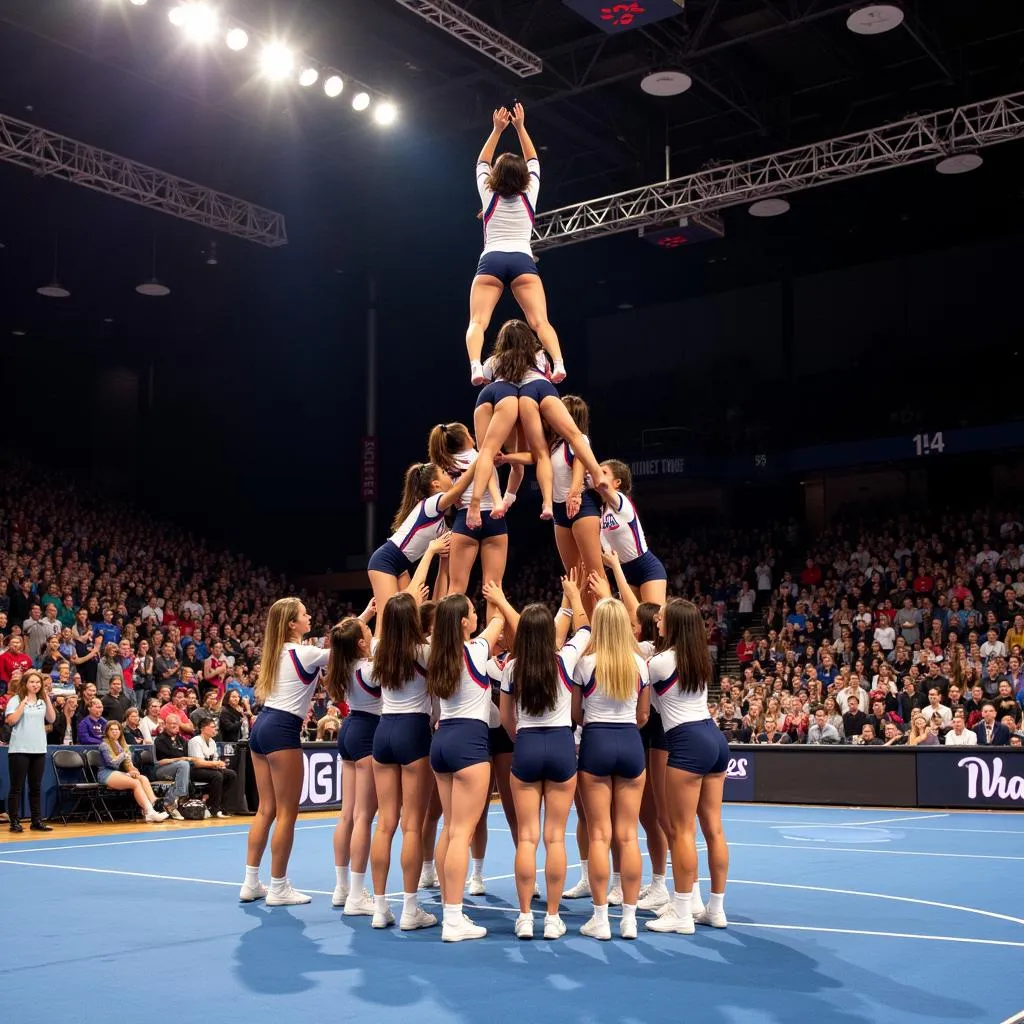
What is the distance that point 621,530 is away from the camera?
8.38m

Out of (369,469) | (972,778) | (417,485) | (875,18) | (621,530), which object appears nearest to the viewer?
(621,530)

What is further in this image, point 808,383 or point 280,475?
point 280,475

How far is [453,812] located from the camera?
6957 millimetres

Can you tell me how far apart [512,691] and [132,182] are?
14194 mm

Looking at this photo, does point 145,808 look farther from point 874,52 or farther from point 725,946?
point 874,52

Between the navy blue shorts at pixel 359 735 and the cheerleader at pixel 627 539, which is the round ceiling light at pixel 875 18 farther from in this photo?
the navy blue shorts at pixel 359 735

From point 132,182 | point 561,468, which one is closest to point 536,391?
point 561,468

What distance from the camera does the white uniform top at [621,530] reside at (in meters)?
8.25

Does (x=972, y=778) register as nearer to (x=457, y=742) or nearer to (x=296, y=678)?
(x=296, y=678)

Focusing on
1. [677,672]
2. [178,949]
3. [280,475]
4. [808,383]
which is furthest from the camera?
[280,475]

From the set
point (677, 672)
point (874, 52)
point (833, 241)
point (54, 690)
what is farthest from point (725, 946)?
point (833, 241)

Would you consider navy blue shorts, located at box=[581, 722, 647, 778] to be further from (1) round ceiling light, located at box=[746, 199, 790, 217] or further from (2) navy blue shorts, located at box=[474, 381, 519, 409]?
(1) round ceiling light, located at box=[746, 199, 790, 217]

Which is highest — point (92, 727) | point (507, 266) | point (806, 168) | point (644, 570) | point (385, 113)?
point (806, 168)

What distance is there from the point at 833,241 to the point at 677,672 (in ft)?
67.6
